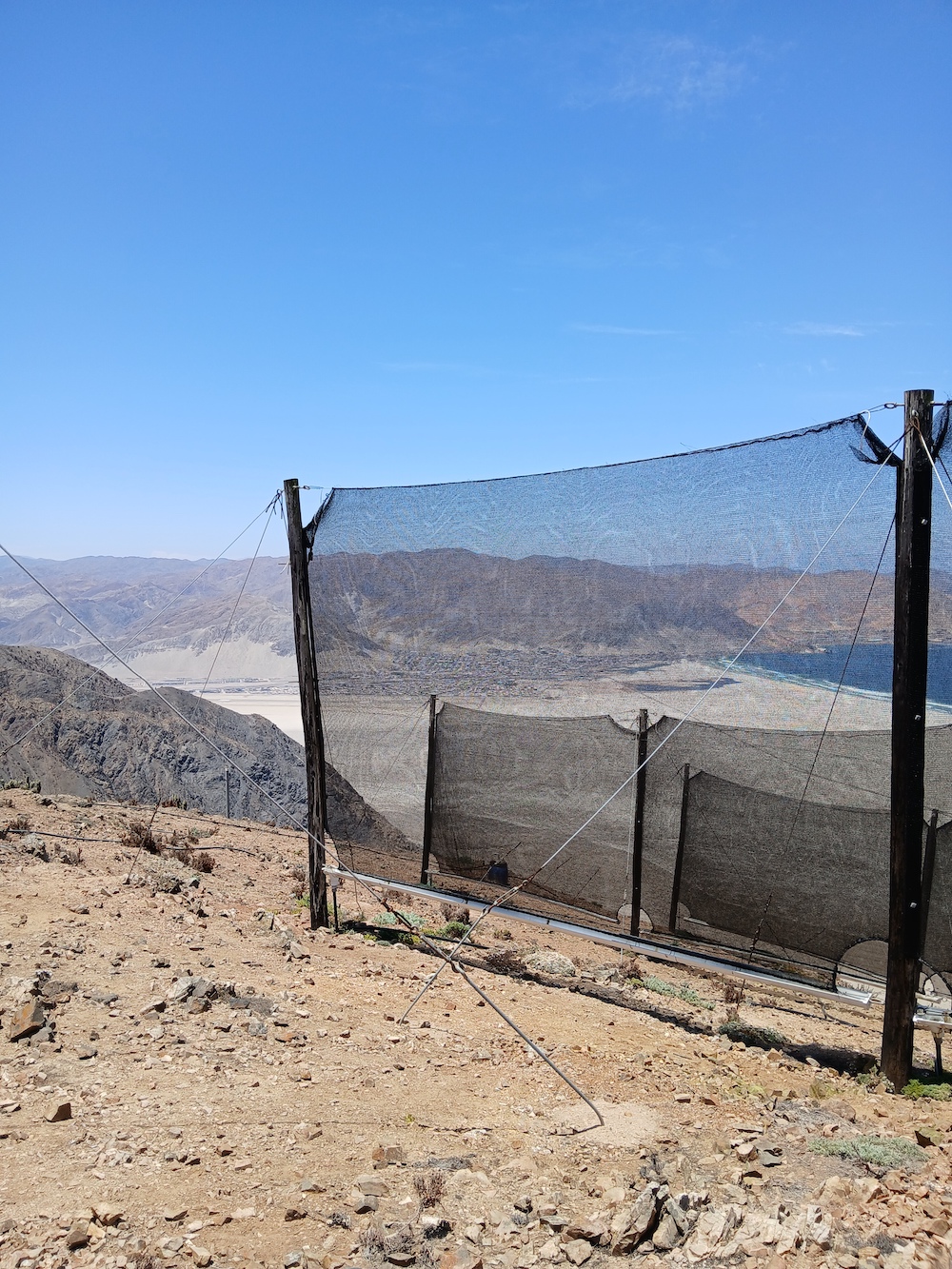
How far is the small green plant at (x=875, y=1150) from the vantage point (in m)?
3.71

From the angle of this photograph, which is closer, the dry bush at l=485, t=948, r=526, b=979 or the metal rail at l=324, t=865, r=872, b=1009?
the metal rail at l=324, t=865, r=872, b=1009

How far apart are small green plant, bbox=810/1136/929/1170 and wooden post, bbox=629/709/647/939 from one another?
1.93 m

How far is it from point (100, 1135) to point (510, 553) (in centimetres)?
404

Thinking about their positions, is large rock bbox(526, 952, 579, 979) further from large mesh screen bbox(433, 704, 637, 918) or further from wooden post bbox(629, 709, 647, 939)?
wooden post bbox(629, 709, 647, 939)

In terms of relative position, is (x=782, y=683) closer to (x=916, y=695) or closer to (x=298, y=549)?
(x=916, y=695)

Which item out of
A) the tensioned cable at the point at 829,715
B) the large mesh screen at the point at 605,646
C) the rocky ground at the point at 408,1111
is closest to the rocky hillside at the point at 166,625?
the large mesh screen at the point at 605,646

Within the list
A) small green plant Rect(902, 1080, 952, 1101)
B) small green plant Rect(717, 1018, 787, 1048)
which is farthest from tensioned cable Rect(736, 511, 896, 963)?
small green plant Rect(902, 1080, 952, 1101)

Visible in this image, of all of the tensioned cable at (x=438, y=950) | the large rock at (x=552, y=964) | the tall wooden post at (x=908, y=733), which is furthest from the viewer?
the large rock at (x=552, y=964)

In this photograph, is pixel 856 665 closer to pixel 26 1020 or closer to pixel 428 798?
pixel 428 798

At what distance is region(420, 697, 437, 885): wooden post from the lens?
21.9 feet

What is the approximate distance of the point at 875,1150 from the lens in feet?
12.4

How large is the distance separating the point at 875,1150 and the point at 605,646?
307cm

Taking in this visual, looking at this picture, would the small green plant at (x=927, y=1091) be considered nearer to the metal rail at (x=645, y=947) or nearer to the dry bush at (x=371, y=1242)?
the metal rail at (x=645, y=947)

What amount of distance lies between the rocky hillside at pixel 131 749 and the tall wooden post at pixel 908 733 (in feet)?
47.0
